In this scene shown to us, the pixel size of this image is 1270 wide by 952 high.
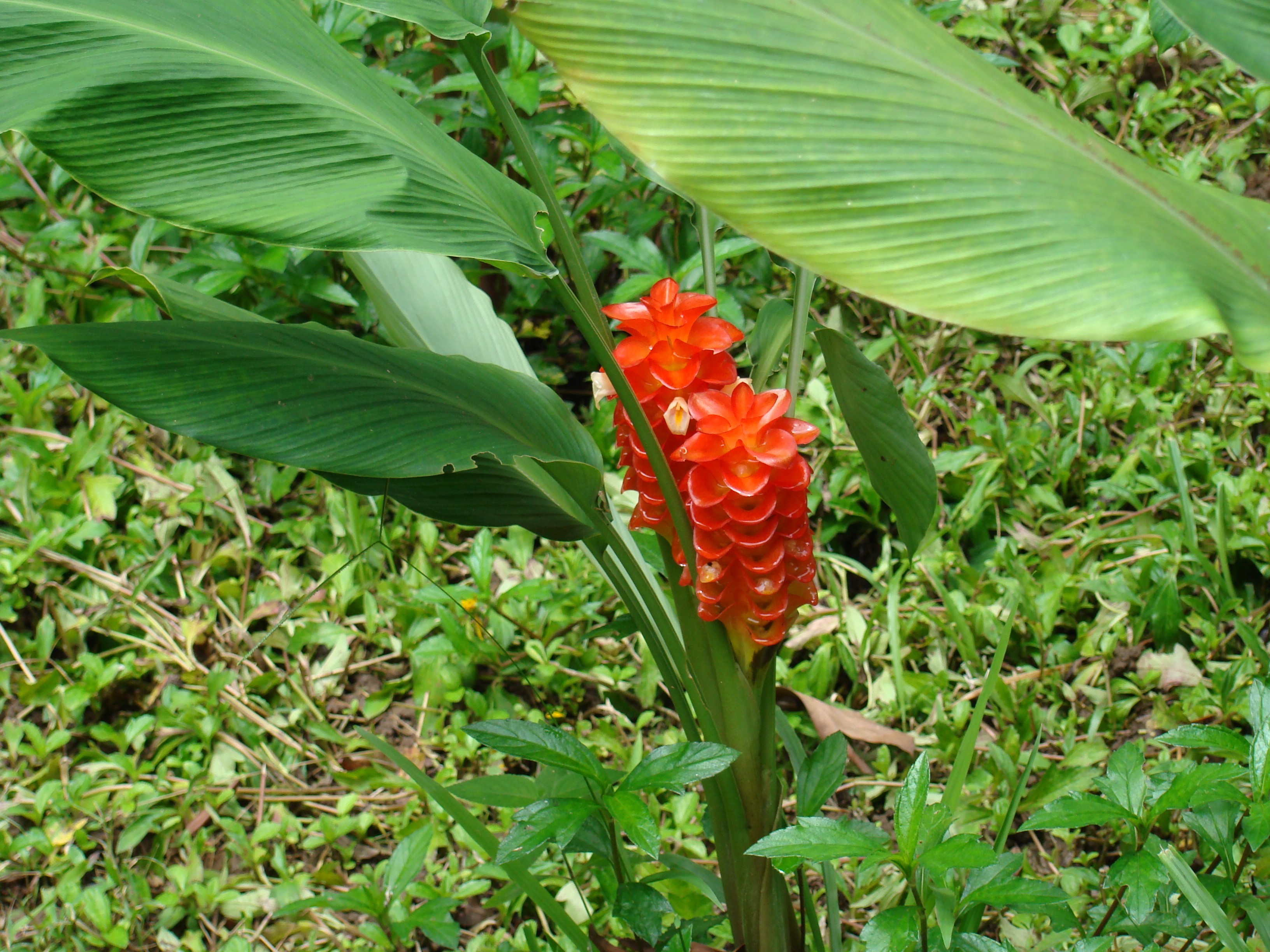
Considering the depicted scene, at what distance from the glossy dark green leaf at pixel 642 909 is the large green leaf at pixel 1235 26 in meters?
0.83

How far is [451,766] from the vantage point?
1.52 metres

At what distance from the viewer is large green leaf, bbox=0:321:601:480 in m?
0.82

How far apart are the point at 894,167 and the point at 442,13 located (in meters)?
0.35

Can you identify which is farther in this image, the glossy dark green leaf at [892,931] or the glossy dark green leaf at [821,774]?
the glossy dark green leaf at [821,774]

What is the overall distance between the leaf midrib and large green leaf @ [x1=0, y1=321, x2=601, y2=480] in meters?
0.19

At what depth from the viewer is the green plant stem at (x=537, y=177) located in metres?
0.74

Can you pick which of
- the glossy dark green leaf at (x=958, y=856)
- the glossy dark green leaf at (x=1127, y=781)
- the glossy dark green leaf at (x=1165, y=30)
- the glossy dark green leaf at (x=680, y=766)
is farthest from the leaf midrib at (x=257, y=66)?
the glossy dark green leaf at (x=1165, y=30)

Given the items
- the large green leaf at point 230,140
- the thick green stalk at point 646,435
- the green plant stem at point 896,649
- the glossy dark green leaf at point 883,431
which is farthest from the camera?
the green plant stem at point 896,649

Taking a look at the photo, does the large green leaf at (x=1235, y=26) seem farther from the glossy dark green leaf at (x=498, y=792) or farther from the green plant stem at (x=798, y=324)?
the glossy dark green leaf at (x=498, y=792)

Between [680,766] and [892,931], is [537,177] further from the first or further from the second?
[892,931]

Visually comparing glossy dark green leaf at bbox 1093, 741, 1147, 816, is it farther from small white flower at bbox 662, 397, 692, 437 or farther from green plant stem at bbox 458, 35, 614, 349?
green plant stem at bbox 458, 35, 614, 349

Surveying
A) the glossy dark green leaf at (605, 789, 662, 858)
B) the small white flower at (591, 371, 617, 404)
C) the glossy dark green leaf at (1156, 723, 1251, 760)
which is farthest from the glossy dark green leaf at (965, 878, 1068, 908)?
the small white flower at (591, 371, 617, 404)

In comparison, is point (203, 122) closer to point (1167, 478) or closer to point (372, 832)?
point (372, 832)

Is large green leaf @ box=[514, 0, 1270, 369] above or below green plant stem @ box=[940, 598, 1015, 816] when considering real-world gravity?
above
